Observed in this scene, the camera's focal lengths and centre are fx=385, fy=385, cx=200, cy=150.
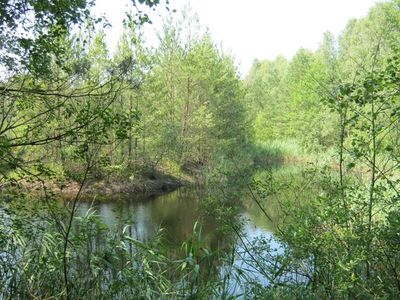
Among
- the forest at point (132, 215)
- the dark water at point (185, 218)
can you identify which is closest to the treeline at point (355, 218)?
the forest at point (132, 215)

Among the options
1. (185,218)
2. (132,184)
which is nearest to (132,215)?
(185,218)

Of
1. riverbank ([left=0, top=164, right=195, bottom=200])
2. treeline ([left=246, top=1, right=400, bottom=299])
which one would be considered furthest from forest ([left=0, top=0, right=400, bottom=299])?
riverbank ([left=0, top=164, right=195, bottom=200])

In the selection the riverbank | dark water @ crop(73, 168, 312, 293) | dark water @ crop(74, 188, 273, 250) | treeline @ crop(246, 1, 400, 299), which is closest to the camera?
treeline @ crop(246, 1, 400, 299)

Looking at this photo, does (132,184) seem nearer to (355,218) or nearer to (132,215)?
(132,215)

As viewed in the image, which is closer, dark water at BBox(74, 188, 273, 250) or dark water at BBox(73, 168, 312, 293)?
dark water at BBox(73, 168, 312, 293)

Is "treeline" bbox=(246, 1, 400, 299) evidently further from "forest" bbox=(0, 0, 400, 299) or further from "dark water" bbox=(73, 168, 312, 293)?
"dark water" bbox=(73, 168, 312, 293)

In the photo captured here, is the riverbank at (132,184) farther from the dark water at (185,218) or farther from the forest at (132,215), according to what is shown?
the forest at (132,215)

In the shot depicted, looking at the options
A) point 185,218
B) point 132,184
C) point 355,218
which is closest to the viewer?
point 355,218

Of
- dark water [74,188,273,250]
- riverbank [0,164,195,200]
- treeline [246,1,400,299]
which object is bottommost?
dark water [74,188,273,250]

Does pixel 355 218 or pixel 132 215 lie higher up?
pixel 355 218

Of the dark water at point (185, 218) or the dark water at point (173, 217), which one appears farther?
the dark water at point (173, 217)

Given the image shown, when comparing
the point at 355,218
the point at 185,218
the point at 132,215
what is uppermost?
the point at 355,218

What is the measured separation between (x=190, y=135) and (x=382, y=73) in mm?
21191

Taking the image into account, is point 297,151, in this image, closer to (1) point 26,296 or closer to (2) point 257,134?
(2) point 257,134
